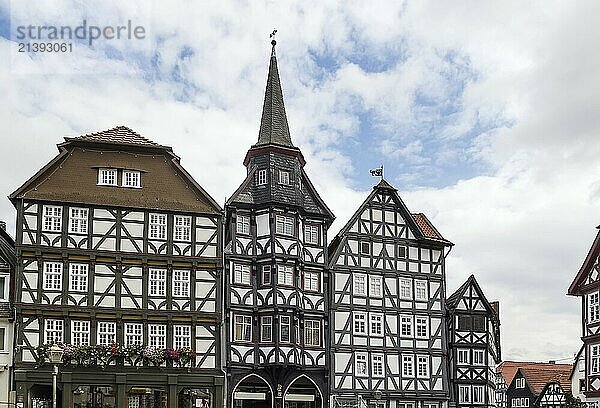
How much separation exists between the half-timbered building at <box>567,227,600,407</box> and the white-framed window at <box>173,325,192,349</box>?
20.1 metres

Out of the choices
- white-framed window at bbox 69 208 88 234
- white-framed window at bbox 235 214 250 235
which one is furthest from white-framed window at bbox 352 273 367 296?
white-framed window at bbox 69 208 88 234

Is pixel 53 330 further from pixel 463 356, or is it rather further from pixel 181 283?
pixel 463 356

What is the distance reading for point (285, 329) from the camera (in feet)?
161

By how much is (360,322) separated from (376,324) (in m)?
1.07

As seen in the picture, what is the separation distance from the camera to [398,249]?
178ft

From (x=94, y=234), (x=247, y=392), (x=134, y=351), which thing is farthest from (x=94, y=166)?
(x=247, y=392)

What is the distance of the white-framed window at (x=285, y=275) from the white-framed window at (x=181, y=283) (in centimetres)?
497

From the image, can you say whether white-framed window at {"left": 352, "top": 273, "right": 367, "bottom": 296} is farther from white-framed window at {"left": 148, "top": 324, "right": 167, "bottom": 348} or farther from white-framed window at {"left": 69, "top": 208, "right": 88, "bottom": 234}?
white-framed window at {"left": 69, "top": 208, "right": 88, "bottom": 234}

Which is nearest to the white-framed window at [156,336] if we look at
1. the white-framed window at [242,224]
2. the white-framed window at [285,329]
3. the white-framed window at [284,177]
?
the white-framed window at [285,329]

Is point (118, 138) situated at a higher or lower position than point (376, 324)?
higher

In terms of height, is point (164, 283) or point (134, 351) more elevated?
point (164, 283)

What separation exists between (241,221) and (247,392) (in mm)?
9095

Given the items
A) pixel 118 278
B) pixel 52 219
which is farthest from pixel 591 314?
pixel 52 219

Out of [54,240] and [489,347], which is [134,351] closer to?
[54,240]
